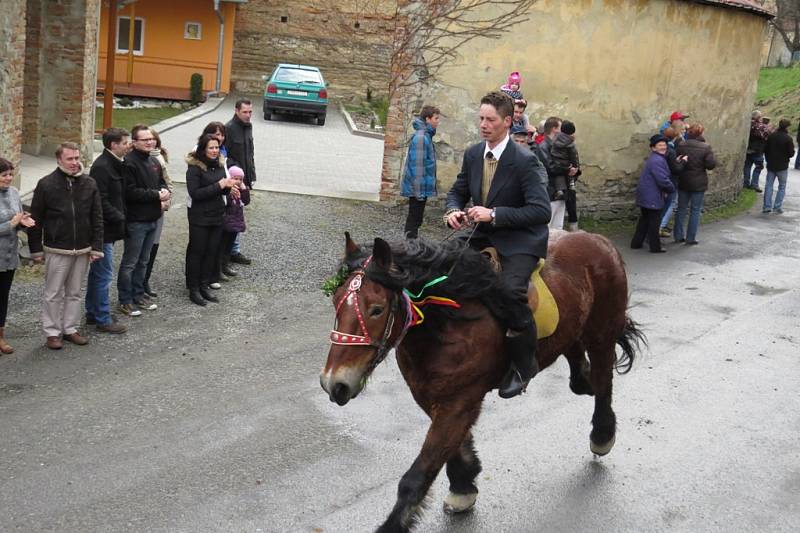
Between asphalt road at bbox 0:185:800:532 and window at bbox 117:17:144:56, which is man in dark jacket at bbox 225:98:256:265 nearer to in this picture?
asphalt road at bbox 0:185:800:532

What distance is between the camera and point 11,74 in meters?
12.5

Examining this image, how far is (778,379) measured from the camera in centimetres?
923

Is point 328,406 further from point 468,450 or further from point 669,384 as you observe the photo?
point 669,384

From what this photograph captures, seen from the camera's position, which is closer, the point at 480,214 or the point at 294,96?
the point at 480,214

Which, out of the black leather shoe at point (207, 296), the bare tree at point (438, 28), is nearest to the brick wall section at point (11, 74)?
the black leather shoe at point (207, 296)

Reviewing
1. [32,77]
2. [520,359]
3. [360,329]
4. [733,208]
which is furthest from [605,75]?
[360,329]

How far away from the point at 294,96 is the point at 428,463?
87.4 feet

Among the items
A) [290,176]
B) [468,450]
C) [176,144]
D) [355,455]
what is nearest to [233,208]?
[355,455]

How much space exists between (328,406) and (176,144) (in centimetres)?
1573

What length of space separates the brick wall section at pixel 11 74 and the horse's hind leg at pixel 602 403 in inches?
349

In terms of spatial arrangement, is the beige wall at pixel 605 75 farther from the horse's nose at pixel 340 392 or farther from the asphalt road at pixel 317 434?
the horse's nose at pixel 340 392

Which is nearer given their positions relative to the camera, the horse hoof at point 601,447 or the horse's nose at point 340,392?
the horse's nose at point 340,392

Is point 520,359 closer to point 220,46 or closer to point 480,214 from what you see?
point 480,214

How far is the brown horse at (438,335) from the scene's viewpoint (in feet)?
Result: 16.1
